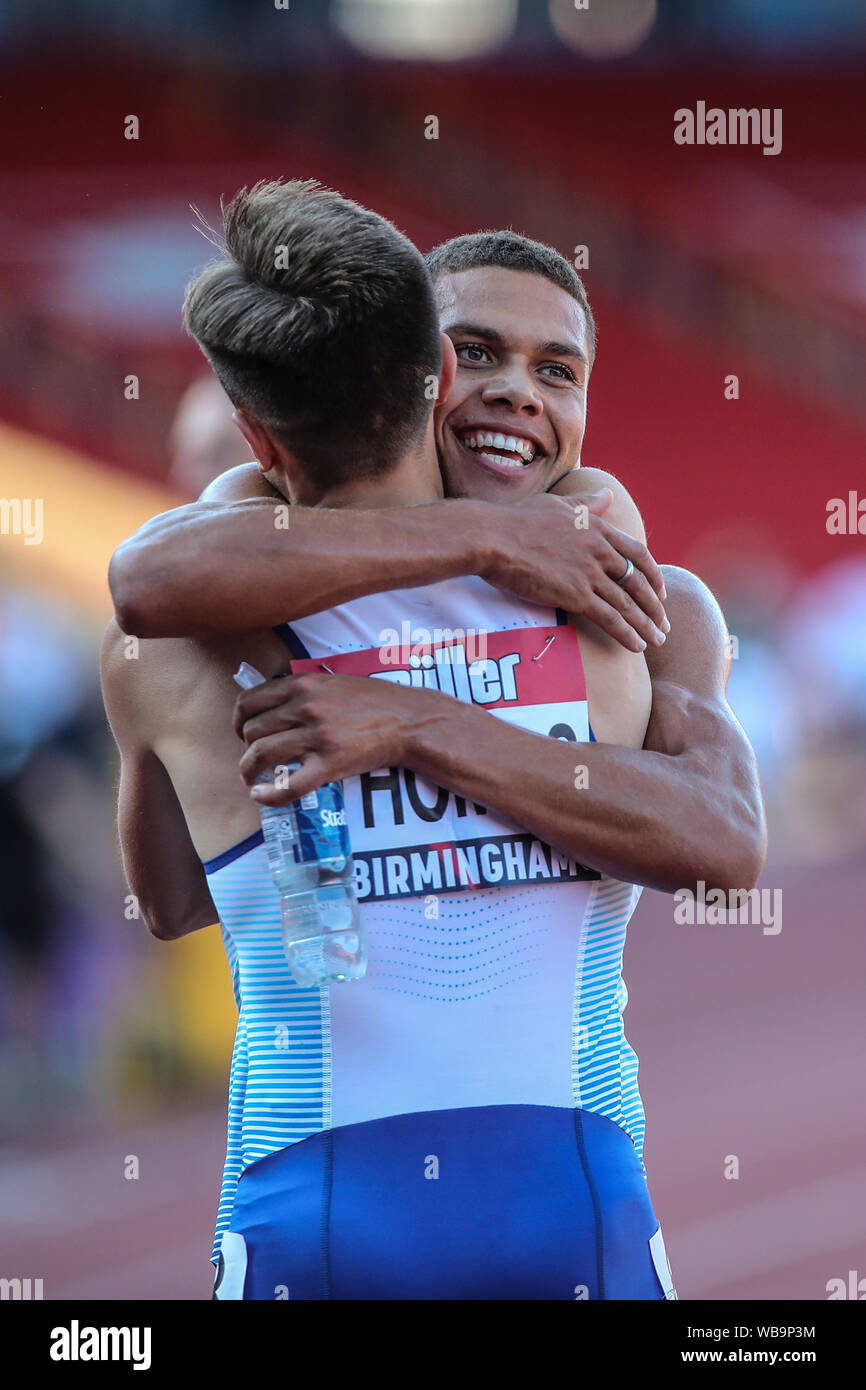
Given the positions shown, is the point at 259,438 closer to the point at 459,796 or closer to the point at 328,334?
the point at 328,334

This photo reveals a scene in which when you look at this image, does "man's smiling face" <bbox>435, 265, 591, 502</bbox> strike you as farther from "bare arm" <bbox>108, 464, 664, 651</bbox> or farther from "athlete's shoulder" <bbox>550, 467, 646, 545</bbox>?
"bare arm" <bbox>108, 464, 664, 651</bbox>

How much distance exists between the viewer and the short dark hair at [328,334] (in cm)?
179

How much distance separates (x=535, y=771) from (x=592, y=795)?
0.24ft

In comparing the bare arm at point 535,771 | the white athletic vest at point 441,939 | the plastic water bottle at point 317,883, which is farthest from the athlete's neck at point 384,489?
the plastic water bottle at point 317,883

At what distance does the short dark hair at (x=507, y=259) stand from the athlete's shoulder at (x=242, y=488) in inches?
17.8

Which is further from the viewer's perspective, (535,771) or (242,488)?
(242,488)

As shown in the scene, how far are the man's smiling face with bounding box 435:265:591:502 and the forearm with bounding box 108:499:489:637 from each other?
39 cm

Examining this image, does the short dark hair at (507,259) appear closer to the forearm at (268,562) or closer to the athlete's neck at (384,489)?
the athlete's neck at (384,489)

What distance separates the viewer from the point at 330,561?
5.83 ft

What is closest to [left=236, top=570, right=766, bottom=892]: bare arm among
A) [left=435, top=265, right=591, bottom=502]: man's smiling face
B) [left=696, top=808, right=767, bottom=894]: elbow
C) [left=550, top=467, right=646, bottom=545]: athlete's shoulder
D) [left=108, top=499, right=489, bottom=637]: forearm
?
[left=696, top=808, right=767, bottom=894]: elbow

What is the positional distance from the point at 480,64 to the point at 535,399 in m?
9.99

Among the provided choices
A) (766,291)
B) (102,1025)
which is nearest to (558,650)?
(102,1025)

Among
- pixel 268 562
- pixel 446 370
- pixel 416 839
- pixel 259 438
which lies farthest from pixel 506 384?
pixel 416 839
